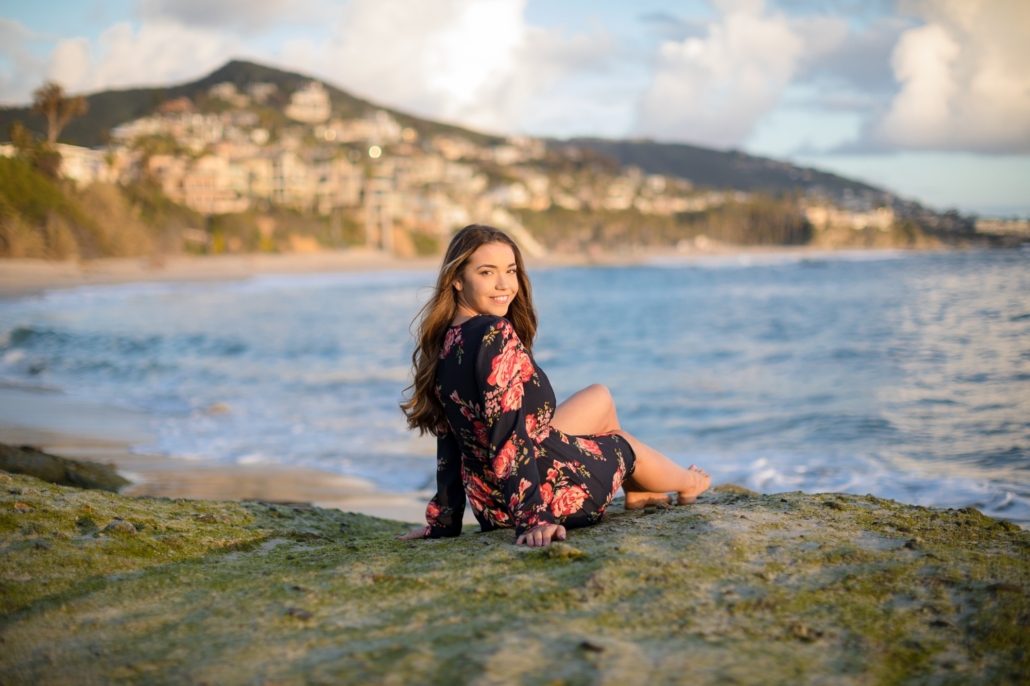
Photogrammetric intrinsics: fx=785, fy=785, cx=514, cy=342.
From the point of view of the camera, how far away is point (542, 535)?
259cm

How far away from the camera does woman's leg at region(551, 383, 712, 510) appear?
3027 mm

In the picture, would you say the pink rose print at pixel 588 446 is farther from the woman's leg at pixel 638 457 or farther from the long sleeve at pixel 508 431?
the long sleeve at pixel 508 431

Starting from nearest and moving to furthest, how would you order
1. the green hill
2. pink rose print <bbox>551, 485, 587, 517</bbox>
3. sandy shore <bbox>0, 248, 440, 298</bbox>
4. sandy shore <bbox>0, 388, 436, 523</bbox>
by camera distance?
pink rose print <bbox>551, 485, 587, 517</bbox>, sandy shore <bbox>0, 388, 436, 523</bbox>, sandy shore <bbox>0, 248, 440, 298</bbox>, the green hill

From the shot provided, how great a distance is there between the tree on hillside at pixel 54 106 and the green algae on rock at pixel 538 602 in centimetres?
4723

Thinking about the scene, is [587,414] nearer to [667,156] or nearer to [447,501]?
[447,501]

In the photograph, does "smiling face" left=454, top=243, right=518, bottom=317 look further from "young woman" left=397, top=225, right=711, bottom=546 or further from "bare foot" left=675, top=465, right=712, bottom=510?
"bare foot" left=675, top=465, right=712, bottom=510

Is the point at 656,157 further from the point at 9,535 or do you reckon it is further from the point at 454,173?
the point at 9,535

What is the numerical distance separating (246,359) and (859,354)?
9989 mm

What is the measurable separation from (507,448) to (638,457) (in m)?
0.70

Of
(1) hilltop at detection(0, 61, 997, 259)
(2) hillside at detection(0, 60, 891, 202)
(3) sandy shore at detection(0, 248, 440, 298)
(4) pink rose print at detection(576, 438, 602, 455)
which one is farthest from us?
(2) hillside at detection(0, 60, 891, 202)

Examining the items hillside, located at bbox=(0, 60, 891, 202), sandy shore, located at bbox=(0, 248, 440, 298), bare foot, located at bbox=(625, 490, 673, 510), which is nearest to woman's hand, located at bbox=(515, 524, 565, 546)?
bare foot, located at bbox=(625, 490, 673, 510)

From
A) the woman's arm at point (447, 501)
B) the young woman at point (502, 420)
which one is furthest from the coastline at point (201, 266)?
the young woman at point (502, 420)

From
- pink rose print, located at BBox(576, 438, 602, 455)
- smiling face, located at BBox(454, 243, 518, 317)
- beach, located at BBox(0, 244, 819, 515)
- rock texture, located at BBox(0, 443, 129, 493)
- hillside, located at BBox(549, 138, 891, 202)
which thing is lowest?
beach, located at BBox(0, 244, 819, 515)

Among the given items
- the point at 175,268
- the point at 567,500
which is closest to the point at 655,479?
the point at 567,500
